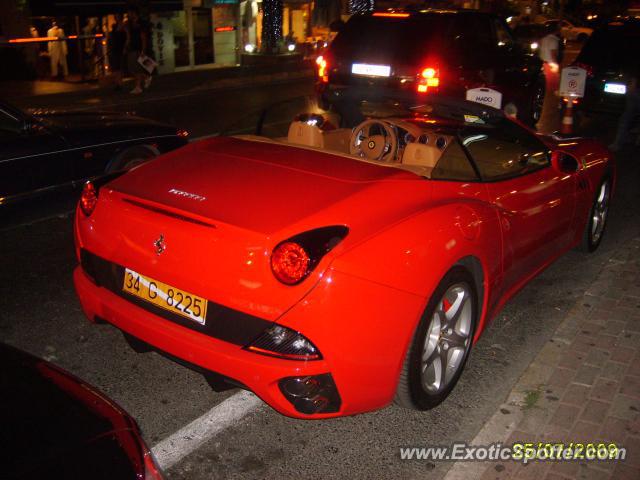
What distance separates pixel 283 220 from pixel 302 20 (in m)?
27.8

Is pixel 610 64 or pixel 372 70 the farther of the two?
pixel 610 64

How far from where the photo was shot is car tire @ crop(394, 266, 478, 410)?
327 cm

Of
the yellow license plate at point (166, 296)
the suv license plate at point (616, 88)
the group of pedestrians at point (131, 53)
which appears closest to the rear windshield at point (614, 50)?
the suv license plate at point (616, 88)

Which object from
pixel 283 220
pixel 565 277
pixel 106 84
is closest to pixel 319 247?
pixel 283 220

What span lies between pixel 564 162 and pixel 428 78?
4741 millimetres

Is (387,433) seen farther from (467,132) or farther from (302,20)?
(302,20)

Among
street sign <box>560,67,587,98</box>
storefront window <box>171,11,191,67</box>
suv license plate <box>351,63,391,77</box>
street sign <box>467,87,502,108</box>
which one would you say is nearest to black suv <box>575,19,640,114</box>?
street sign <box>560,67,587,98</box>

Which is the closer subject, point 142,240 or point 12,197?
point 142,240

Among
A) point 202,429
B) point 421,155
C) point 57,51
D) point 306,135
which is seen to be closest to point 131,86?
point 57,51

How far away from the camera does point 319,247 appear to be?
2.96 metres

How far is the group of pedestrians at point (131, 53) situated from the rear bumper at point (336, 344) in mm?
14575

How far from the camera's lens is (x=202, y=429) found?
11.2 ft

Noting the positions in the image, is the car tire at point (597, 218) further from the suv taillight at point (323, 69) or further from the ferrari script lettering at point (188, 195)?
the suv taillight at point (323, 69)

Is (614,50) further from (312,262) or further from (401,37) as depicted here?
(312,262)
